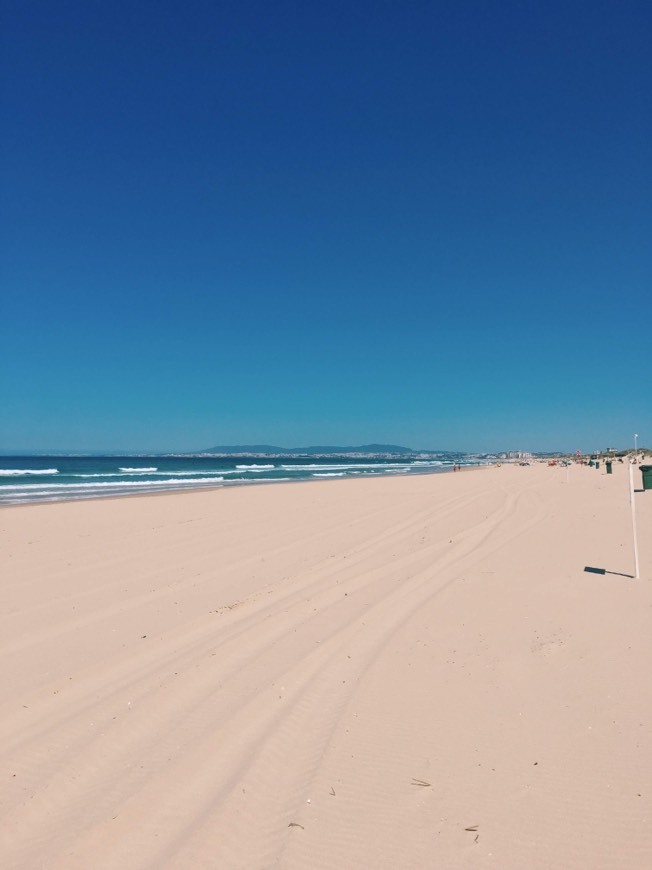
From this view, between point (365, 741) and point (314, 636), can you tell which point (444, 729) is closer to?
point (365, 741)

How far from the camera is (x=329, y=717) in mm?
3838

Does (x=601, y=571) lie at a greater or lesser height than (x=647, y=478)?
lesser

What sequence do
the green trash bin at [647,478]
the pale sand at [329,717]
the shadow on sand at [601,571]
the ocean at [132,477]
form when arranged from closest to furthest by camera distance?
the pale sand at [329,717] → the shadow on sand at [601,571] → the green trash bin at [647,478] → the ocean at [132,477]

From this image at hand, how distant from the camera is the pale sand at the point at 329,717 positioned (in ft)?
8.73

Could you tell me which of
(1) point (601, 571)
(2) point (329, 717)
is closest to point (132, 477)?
(1) point (601, 571)

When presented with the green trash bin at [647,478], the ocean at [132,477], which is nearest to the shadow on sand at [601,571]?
the green trash bin at [647,478]

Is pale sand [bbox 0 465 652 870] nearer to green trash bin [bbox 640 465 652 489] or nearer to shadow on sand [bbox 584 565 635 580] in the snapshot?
shadow on sand [bbox 584 565 635 580]

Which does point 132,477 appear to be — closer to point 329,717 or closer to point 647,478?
point 647,478

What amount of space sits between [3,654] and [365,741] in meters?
3.81

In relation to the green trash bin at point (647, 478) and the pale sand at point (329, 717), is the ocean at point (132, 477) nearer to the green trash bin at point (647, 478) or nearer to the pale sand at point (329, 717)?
the pale sand at point (329, 717)

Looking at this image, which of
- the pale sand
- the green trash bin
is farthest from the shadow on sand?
the green trash bin

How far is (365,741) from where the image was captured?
11.5 ft

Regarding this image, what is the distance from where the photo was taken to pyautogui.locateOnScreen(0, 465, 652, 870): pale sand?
8.73 feet

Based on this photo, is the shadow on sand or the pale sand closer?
the pale sand
